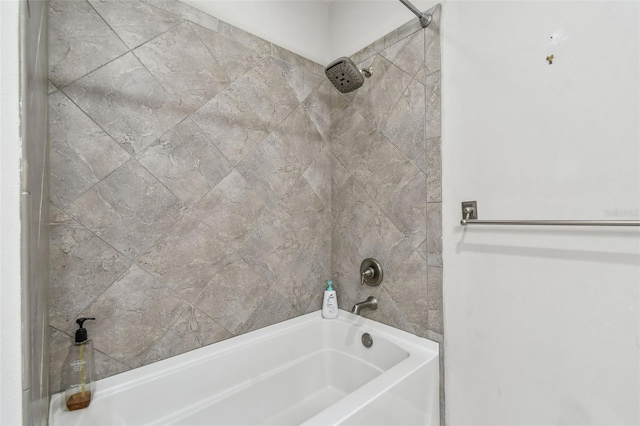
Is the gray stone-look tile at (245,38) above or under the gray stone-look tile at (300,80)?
above

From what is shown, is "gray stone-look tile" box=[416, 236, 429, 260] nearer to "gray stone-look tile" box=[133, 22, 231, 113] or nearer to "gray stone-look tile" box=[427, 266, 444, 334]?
"gray stone-look tile" box=[427, 266, 444, 334]

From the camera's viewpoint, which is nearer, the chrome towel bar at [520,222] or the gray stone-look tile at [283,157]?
the chrome towel bar at [520,222]

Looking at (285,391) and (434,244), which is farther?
(285,391)

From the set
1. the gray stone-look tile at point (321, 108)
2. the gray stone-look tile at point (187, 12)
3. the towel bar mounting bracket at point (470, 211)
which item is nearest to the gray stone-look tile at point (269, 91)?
the gray stone-look tile at point (321, 108)

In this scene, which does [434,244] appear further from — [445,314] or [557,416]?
[557,416]

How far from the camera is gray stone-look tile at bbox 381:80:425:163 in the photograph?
124cm

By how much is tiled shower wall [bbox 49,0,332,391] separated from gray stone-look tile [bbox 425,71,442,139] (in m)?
0.66

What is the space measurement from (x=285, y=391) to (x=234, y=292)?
0.55 metres

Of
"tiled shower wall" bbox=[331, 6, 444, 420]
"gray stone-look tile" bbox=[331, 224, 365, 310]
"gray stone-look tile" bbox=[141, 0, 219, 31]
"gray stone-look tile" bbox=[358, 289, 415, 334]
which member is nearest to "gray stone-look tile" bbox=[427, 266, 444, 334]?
"tiled shower wall" bbox=[331, 6, 444, 420]

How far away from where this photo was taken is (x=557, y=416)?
87cm

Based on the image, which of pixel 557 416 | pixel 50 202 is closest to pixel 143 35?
pixel 50 202

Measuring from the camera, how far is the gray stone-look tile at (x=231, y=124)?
1.22 meters

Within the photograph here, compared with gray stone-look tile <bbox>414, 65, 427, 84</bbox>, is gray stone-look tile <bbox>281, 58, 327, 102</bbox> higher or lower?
higher

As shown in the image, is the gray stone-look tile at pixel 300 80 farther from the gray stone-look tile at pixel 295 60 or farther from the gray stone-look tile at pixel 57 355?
the gray stone-look tile at pixel 57 355
